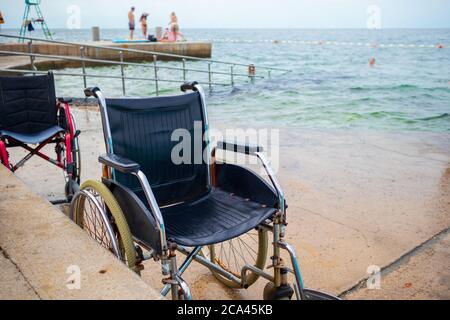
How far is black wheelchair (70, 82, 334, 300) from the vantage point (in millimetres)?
1712

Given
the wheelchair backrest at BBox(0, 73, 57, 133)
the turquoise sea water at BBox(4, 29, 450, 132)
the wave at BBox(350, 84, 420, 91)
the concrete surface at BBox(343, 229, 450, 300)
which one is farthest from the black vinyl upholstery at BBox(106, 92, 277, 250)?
the wave at BBox(350, 84, 420, 91)

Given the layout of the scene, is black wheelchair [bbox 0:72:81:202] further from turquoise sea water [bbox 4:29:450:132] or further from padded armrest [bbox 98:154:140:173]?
turquoise sea water [bbox 4:29:450:132]

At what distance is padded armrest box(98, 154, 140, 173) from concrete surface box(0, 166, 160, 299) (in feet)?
1.11

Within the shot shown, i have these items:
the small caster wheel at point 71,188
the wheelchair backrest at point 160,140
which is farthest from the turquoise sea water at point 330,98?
the wheelchair backrest at point 160,140

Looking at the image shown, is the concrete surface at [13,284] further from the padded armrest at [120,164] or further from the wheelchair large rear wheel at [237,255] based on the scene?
the wheelchair large rear wheel at [237,255]

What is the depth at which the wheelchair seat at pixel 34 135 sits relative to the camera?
3.14m

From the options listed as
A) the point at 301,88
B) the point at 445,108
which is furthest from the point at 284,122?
the point at 301,88

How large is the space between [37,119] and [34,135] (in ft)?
0.71

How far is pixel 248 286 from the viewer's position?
2.23m
